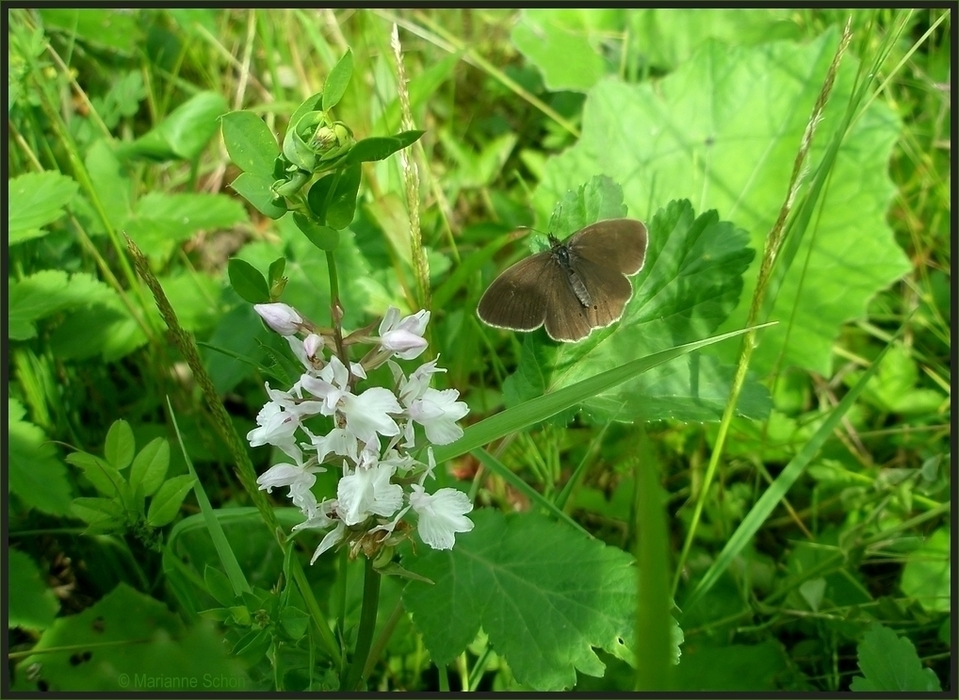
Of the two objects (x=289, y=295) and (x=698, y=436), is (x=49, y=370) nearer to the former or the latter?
(x=289, y=295)

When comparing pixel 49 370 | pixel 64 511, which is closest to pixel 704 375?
pixel 64 511

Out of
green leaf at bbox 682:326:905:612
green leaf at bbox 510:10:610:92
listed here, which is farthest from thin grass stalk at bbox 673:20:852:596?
green leaf at bbox 510:10:610:92

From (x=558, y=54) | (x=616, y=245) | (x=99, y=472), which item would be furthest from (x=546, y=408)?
(x=558, y=54)

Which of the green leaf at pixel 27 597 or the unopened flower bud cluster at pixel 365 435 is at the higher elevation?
the unopened flower bud cluster at pixel 365 435

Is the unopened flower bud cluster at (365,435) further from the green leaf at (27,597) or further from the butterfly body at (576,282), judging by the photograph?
the green leaf at (27,597)

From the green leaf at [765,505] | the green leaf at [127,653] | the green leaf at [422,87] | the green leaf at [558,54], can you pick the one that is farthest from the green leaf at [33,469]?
the green leaf at [558,54]

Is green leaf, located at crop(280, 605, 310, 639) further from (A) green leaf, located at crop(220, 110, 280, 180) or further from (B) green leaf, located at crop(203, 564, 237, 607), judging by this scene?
(A) green leaf, located at crop(220, 110, 280, 180)
